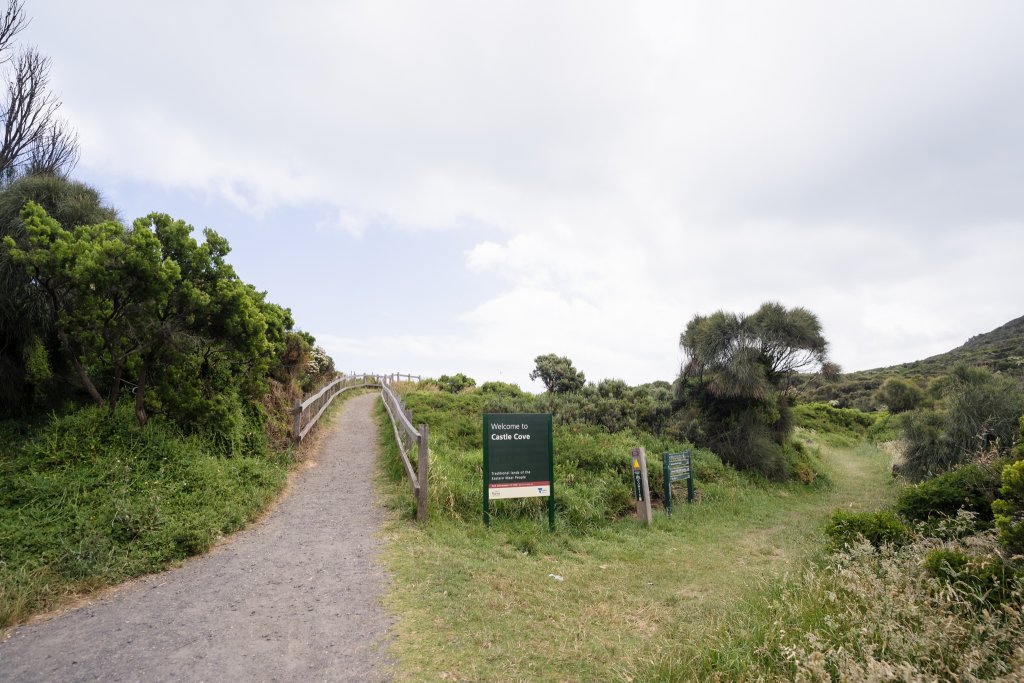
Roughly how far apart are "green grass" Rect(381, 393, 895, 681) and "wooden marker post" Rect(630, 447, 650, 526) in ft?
0.77

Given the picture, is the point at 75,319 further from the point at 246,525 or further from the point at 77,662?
the point at 77,662

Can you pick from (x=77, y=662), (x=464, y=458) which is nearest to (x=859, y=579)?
(x=77, y=662)

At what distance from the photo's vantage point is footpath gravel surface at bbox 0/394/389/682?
4398mm

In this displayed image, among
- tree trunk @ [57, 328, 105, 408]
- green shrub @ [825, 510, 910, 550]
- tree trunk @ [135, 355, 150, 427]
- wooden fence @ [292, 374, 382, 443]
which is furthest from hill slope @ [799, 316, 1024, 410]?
tree trunk @ [57, 328, 105, 408]

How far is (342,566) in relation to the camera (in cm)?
684

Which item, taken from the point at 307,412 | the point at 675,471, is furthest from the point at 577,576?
the point at 307,412

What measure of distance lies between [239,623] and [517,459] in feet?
16.6

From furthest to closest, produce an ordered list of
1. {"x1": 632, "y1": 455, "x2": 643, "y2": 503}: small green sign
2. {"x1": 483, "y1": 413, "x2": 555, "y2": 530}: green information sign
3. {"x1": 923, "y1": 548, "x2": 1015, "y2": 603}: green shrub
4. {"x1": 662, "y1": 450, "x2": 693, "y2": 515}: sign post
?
1. {"x1": 662, "y1": 450, "x2": 693, "y2": 515}: sign post
2. {"x1": 632, "y1": 455, "x2": 643, "y2": 503}: small green sign
3. {"x1": 483, "y1": 413, "x2": 555, "y2": 530}: green information sign
4. {"x1": 923, "y1": 548, "x2": 1015, "y2": 603}: green shrub

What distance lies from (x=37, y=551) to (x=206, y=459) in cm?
312

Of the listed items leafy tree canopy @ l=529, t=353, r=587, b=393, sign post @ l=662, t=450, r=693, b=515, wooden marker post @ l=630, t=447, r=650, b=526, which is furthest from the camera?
leafy tree canopy @ l=529, t=353, r=587, b=393

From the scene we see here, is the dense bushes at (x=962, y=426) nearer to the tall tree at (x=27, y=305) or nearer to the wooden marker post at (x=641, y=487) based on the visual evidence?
the wooden marker post at (x=641, y=487)

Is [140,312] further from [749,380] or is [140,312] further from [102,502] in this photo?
[749,380]

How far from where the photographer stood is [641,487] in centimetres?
1029

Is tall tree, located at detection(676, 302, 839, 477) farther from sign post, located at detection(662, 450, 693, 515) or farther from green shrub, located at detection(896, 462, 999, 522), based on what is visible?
green shrub, located at detection(896, 462, 999, 522)
